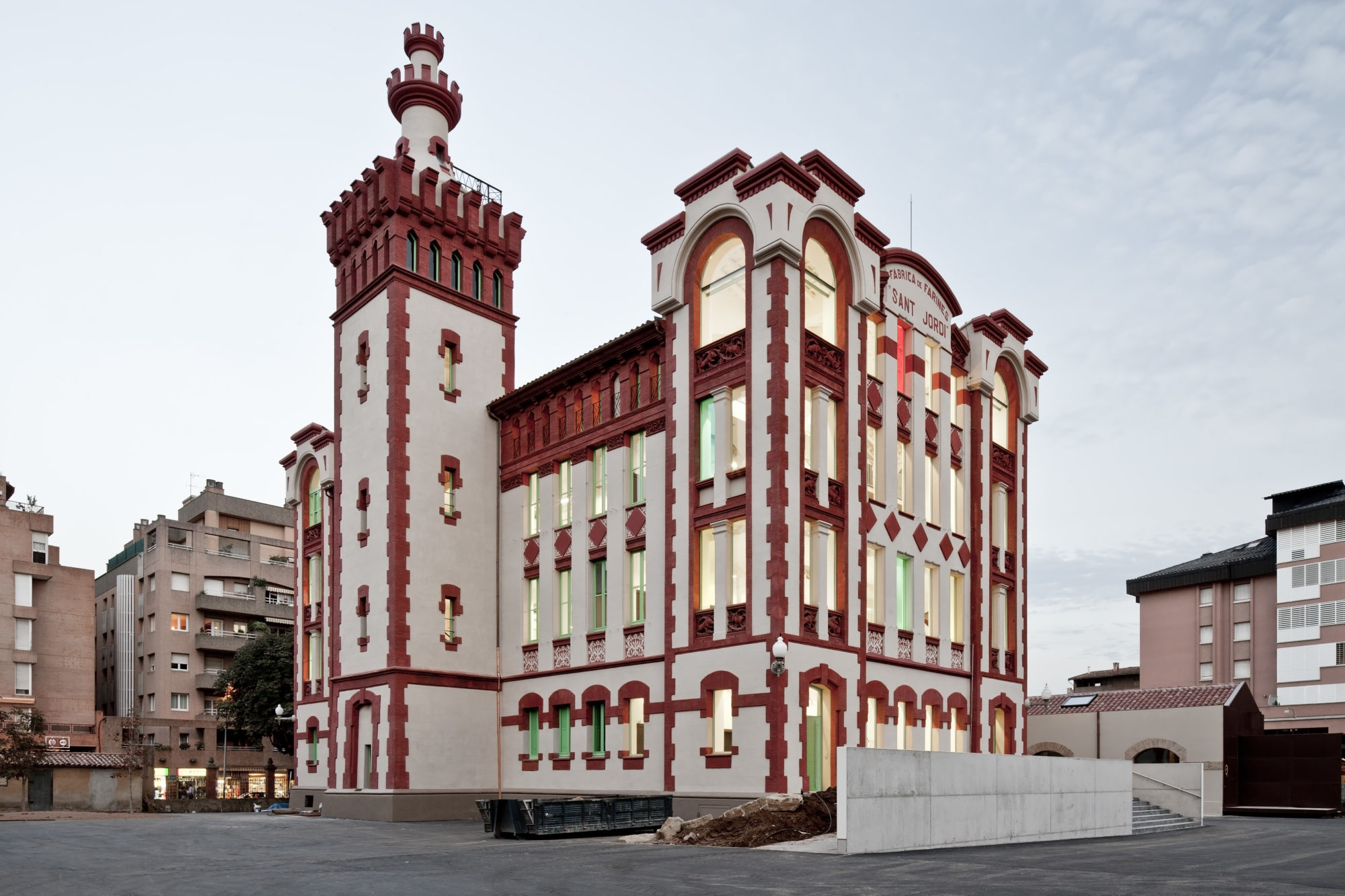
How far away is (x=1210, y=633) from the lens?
252 feet

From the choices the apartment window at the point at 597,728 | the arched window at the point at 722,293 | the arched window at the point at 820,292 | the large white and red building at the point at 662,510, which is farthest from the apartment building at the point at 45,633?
the arched window at the point at 820,292

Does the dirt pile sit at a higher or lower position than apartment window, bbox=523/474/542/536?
lower

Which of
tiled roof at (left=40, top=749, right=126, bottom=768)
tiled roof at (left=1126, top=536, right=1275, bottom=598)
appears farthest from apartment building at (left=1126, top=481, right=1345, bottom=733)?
tiled roof at (left=40, top=749, right=126, bottom=768)

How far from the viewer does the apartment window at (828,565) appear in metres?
30.3

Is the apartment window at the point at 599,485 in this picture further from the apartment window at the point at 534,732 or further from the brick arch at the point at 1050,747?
the brick arch at the point at 1050,747

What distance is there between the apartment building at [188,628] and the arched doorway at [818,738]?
57563mm

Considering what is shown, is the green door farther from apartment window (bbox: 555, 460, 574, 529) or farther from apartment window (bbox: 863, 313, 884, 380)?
apartment window (bbox: 555, 460, 574, 529)

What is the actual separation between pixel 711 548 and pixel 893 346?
8.91 metres

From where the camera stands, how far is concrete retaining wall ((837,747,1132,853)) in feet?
74.2

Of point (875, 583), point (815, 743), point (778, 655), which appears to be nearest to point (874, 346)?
point (875, 583)

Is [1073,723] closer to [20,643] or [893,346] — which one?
[893,346]

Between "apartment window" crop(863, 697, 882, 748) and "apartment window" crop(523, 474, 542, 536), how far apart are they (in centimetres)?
1287

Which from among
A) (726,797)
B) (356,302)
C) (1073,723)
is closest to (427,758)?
(726,797)

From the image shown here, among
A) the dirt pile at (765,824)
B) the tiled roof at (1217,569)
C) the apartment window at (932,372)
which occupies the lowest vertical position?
the dirt pile at (765,824)
